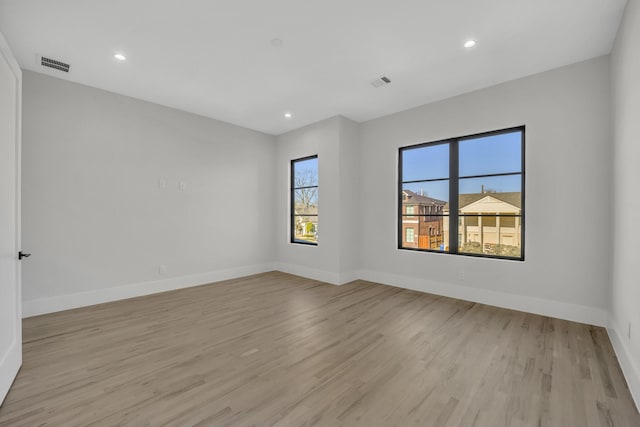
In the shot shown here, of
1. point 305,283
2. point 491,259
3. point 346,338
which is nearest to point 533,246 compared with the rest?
point 491,259

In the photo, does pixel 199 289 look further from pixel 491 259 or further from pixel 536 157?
pixel 536 157

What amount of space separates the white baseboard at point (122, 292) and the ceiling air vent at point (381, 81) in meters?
4.00

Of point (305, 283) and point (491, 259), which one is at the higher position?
point (491, 259)

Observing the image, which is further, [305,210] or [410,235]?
[305,210]

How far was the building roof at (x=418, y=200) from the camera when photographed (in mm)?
4488

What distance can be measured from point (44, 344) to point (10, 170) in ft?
5.53

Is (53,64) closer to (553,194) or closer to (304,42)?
(304,42)

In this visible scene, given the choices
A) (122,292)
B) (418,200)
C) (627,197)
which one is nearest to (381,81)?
(418,200)

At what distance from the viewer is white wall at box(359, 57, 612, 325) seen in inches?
122

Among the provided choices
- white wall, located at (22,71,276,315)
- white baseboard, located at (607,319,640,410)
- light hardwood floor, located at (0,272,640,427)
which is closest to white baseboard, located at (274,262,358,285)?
white wall, located at (22,71,276,315)

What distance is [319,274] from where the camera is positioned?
17.1 feet

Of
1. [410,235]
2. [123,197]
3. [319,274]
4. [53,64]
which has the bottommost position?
[319,274]

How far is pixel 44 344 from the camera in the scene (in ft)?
8.77

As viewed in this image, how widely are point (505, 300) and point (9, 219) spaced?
501 centimetres
